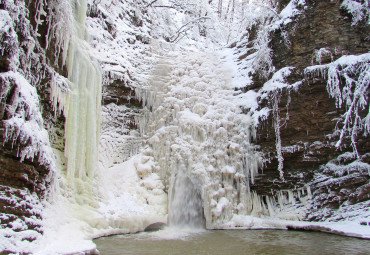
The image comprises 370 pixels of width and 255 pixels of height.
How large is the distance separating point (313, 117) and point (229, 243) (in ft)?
15.6

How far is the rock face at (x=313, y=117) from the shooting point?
325 inches

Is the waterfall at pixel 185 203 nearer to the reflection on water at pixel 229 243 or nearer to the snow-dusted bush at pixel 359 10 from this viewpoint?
the reflection on water at pixel 229 243

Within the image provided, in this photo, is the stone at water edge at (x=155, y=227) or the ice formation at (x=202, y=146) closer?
the stone at water edge at (x=155, y=227)

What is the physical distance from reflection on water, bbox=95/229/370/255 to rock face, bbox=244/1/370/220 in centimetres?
183

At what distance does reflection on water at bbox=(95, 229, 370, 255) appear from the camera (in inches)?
212

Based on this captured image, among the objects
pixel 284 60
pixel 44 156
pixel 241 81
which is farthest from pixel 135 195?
pixel 284 60

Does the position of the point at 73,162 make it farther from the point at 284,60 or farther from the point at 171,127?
the point at 284,60

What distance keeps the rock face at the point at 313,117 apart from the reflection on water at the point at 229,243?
5.99 feet

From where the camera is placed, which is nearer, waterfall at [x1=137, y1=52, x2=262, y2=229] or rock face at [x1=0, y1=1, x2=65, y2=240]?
rock face at [x1=0, y1=1, x2=65, y2=240]

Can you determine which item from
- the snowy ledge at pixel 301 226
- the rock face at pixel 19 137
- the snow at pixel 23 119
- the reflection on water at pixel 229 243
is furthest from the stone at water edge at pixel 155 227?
the snow at pixel 23 119

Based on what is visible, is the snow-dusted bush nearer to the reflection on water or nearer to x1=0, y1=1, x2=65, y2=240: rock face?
the reflection on water

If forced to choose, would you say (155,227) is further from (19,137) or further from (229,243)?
(19,137)

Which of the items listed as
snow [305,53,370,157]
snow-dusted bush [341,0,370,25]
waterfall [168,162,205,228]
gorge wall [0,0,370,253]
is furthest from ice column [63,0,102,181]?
snow-dusted bush [341,0,370,25]

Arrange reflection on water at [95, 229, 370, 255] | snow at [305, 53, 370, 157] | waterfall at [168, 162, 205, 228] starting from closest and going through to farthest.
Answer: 1. reflection on water at [95, 229, 370, 255]
2. snow at [305, 53, 370, 157]
3. waterfall at [168, 162, 205, 228]
